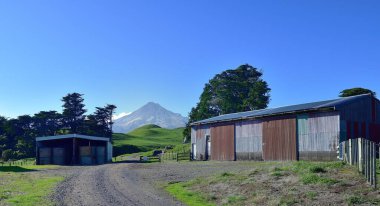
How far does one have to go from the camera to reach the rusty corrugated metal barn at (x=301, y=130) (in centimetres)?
3616

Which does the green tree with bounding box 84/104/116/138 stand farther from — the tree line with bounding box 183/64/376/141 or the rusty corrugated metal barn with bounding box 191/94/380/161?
the rusty corrugated metal barn with bounding box 191/94/380/161

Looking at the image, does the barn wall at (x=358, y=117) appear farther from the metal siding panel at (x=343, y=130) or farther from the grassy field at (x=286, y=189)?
the grassy field at (x=286, y=189)

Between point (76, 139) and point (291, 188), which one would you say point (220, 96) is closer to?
point (76, 139)

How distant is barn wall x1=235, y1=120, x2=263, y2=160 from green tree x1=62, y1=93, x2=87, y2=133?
192 feet

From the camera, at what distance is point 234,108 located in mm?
89375

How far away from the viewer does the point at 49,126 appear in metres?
96.1

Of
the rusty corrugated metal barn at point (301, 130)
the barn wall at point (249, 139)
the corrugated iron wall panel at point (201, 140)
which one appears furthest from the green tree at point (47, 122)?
the barn wall at point (249, 139)

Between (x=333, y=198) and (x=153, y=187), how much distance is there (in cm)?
1108

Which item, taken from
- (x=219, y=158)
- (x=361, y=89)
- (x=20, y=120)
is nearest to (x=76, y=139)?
(x=219, y=158)

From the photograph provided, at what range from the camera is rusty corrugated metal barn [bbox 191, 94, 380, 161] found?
119 feet

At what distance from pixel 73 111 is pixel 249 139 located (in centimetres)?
6505

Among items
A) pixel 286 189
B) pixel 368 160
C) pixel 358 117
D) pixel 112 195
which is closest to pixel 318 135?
pixel 358 117

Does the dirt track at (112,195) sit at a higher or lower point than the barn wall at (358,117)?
lower

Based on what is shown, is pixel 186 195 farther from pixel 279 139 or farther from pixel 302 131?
pixel 279 139
